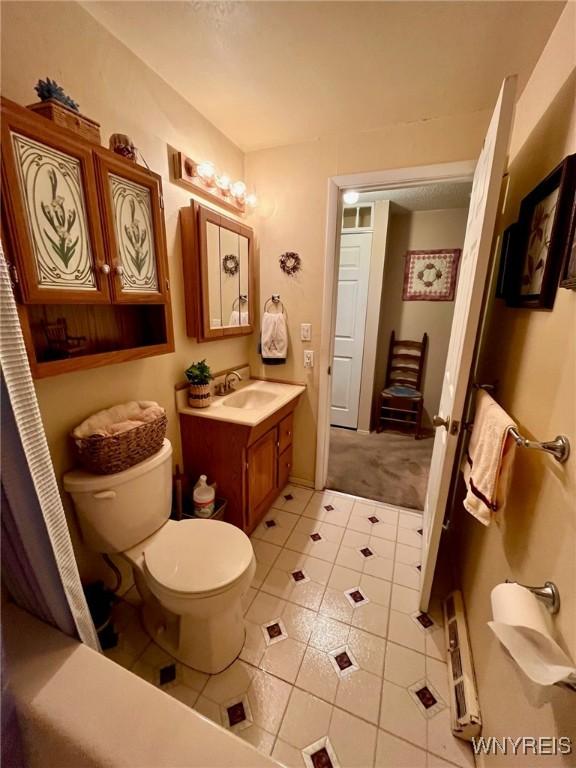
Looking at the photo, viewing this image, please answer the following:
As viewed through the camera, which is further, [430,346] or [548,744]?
[430,346]

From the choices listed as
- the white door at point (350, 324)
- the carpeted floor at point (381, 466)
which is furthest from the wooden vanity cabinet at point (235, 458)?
the white door at point (350, 324)

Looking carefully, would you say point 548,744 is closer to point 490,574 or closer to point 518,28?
point 490,574

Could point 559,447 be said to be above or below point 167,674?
above

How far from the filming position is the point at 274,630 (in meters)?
1.35

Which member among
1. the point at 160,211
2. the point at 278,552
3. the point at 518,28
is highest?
the point at 518,28

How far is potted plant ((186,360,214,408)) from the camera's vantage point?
1.67m

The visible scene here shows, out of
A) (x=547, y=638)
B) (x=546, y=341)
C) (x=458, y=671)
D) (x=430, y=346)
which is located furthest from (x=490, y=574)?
(x=430, y=346)

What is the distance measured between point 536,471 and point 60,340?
1581 millimetres

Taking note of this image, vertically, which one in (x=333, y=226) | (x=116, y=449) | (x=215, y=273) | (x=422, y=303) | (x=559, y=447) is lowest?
(x=116, y=449)

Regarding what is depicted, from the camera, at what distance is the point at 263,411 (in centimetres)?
167

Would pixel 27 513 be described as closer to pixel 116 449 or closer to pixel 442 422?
pixel 116 449

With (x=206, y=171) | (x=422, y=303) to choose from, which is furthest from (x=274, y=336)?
(x=422, y=303)

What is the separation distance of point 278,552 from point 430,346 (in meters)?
2.65

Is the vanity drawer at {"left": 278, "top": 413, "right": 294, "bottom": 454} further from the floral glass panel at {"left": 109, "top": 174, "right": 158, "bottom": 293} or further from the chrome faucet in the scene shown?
the floral glass panel at {"left": 109, "top": 174, "right": 158, "bottom": 293}
